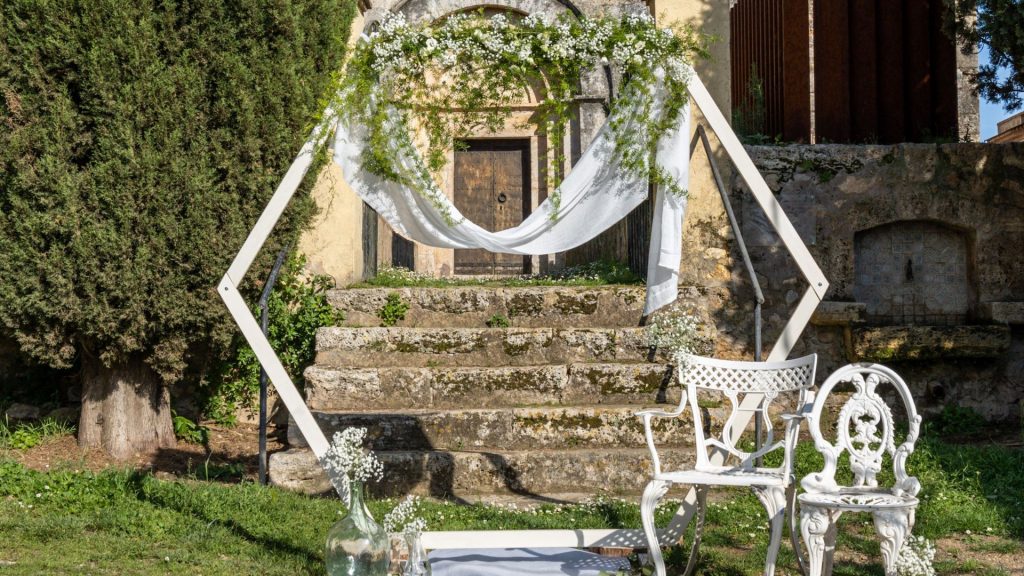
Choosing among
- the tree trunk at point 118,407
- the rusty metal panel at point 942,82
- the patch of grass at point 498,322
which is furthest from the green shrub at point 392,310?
the rusty metal panel at point 942,82

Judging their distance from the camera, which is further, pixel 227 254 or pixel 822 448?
pixel 227 254

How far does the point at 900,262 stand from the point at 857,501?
4.71m

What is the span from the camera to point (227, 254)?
599 cm

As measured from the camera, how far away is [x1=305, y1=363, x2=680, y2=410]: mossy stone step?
6145mm

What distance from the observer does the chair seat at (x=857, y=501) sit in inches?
136

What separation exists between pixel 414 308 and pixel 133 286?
2024 millimetres

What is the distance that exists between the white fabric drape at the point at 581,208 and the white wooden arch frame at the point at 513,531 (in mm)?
244

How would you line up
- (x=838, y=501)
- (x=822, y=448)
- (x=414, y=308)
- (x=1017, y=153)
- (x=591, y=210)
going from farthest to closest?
(x=1017, y=153), (x=414, y=308), (x=591, y=210), (x=822, y=448), (x=838, y=501)

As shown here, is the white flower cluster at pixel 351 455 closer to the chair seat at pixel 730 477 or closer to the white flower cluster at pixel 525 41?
the chair seat at pixel 730 477

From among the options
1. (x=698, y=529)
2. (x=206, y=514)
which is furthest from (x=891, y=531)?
(x=206, y=514)

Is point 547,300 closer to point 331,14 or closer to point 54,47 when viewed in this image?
point 331,14

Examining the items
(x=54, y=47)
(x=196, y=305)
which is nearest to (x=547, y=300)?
(x=196, y=305)

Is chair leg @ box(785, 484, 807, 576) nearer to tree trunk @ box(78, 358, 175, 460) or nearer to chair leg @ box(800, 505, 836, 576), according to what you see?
chair leg @ box(800, 505, 836, 576)

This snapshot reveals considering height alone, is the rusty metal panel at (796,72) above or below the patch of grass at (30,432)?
above
